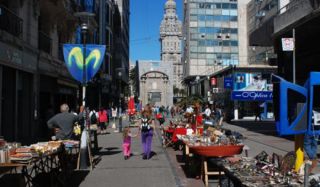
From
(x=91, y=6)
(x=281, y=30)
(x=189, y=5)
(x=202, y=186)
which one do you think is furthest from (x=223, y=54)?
(x=202, y=186)

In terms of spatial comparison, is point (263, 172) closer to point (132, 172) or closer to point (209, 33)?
point (132, 172)

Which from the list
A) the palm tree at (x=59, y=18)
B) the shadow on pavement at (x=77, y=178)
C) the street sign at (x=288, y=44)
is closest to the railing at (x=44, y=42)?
the palm tree at (x=59, y=18)

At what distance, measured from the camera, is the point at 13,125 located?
20.1 m

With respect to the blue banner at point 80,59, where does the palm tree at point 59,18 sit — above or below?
above

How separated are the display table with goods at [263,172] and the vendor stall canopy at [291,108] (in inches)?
23.3

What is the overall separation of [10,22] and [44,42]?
585cm

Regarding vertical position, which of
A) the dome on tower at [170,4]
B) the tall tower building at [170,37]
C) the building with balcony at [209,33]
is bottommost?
the building with balcony at [209,33]

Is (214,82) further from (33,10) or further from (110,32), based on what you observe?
(33,10)

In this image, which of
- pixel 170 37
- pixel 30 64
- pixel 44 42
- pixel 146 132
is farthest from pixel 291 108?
pixel 170 37

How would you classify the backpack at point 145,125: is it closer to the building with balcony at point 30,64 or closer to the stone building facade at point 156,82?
the building with balcony at point 30,64

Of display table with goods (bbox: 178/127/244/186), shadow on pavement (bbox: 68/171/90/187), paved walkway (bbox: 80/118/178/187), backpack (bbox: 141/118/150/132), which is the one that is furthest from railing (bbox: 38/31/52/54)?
display table with goods (bbox: 178/127/244/186)

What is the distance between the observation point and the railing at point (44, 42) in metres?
24.3

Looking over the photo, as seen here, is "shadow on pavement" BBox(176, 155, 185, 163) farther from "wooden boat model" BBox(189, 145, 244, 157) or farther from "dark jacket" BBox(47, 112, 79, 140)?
"wooden boat model" BBox(189, 145, 244, 157)

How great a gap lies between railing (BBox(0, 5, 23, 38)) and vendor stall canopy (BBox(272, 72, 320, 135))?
562 inches
